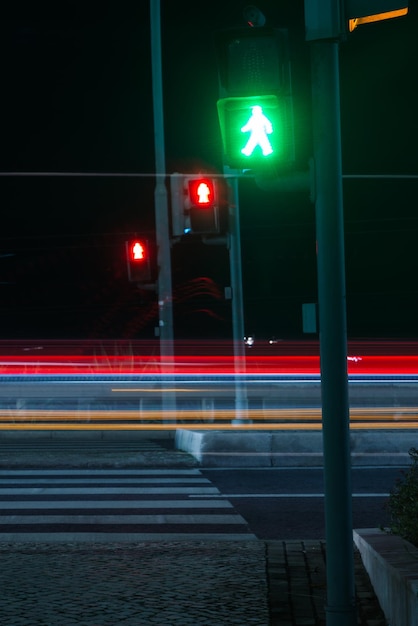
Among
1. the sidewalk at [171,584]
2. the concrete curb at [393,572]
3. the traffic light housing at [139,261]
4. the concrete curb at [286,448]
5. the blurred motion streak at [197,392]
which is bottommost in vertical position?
the sidewalk at [171,584]

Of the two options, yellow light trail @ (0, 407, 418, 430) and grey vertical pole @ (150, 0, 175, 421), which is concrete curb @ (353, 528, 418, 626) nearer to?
yellow light trail @ (0, 407, 418, 430)

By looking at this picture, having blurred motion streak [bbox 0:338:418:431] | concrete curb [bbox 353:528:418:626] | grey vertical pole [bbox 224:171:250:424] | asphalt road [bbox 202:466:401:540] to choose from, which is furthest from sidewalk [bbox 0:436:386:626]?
grey vertical pole [bbox 224:171:250:424]

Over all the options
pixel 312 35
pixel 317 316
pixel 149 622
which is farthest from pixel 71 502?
pixel 312 35

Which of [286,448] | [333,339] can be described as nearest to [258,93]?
[333,339]

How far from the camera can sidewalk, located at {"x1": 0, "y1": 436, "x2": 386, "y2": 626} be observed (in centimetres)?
664

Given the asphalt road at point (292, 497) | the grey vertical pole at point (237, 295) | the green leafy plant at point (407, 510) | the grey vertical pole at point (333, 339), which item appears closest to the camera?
the grey vertical pole at point (333, 339)

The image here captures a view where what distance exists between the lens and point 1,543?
378 inches

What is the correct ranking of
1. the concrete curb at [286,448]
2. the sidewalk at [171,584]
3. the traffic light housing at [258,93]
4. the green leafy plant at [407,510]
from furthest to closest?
the concrete curb at [286,448]
the green leafy plant at [407,510]
the sidewalk at [171,584]
the traffic light housing at [258,93]

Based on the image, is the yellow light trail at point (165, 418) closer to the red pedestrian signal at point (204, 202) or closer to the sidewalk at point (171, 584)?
the red pedestrian signal at point (204, 202)

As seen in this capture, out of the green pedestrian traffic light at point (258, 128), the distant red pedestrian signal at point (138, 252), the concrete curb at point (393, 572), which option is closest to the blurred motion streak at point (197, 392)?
the distant red pedestrian signal at point (138, 252)

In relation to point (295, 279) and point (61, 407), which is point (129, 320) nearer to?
point (295, 279)

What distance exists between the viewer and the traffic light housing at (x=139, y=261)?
81.6 feet

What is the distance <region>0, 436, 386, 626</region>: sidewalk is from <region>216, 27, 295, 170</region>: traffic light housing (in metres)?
2.86

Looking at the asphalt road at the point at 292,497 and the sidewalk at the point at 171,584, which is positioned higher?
the asphalt road at the point at 292,497
